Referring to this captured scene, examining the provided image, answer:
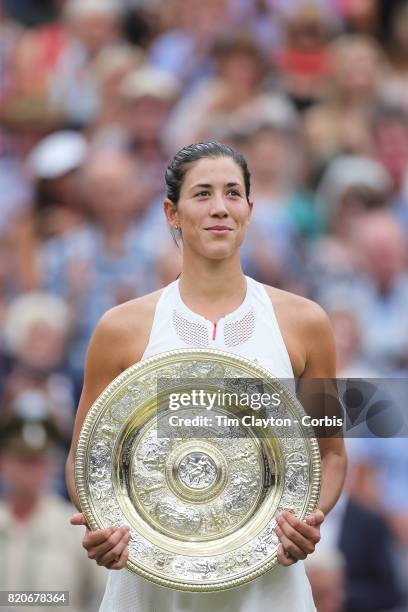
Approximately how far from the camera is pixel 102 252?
744 cm

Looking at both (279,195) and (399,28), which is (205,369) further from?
(399,28)

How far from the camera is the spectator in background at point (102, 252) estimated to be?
7.17 metres

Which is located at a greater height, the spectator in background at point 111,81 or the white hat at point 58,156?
the spectator in background at point 111,81

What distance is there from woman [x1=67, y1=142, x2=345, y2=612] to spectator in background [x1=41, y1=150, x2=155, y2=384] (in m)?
3.02

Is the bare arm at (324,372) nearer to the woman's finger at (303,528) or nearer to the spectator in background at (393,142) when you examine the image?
the woman's finger at (303,528)

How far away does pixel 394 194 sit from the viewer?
802 centimetres

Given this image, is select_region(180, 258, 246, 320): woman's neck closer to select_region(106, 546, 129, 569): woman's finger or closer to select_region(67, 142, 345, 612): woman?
select_region(67, 142, 345, 612): woman

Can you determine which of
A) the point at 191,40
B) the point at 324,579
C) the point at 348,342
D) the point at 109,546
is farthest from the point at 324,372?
the point at 191,40

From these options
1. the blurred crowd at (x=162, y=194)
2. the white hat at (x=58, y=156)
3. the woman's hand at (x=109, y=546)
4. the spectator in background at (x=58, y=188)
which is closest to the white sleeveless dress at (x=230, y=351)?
the woman's hand at (x=109, y=546)

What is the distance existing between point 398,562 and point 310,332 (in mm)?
2756

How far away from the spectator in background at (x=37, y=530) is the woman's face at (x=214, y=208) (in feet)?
7.29

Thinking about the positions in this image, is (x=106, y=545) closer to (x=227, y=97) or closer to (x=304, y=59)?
(x=227, y=97)

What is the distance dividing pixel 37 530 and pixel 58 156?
279 cm

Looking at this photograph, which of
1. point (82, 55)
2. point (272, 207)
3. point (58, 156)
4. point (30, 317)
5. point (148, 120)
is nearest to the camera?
point (30, 317)
